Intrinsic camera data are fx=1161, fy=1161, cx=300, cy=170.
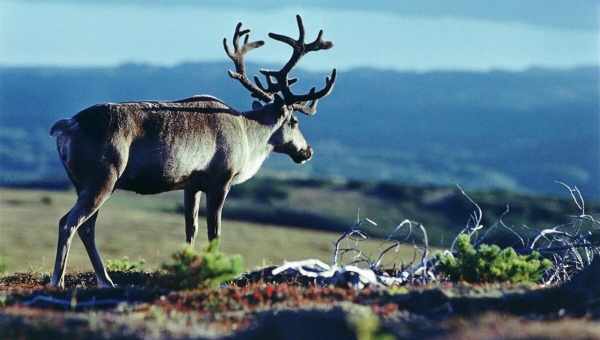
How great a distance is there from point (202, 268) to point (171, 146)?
3.06 meters

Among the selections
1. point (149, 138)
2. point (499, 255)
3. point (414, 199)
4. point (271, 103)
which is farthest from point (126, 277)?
point (414, 199)

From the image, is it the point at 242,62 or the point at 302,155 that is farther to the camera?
the point at 302,155

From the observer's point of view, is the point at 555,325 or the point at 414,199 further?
the point at 414,199

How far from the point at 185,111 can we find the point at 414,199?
8723 centimetres

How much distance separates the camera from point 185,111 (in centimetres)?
1716

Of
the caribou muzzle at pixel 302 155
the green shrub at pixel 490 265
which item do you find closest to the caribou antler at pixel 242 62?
the caribou muzzle at pixel 302 155

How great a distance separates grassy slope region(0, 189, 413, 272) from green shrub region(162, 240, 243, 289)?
43517 mm

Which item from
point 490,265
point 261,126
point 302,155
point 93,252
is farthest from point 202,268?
point 302,155

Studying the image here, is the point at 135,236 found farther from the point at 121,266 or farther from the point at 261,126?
the point at 121,266

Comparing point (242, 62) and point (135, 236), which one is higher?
point (242, 62)

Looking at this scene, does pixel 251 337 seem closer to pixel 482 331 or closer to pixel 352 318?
pixel 352 318

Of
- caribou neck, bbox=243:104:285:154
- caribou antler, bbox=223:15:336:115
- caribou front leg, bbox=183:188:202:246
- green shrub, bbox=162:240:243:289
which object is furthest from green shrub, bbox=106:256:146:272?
green shrub, bbox=162:240:243:289

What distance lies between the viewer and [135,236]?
7706 cm

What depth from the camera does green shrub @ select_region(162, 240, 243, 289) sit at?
13.9 metres
